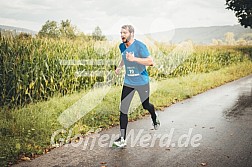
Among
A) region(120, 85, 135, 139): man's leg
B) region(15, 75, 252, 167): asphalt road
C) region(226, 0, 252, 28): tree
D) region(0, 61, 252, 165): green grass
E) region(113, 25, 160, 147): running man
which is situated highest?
region(226, 0, 252, 28): tree

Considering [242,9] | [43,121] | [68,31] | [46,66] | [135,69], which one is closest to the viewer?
[135,69]

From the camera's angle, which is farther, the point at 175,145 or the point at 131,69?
the point at 175,145

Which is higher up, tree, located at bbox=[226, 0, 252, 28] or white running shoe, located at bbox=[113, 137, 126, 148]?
tree, located at bbox=[226, 0, 252, 28]

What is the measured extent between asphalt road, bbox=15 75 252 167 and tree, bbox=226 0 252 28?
30120 mm

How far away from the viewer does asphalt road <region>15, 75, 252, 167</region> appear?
4531 mm

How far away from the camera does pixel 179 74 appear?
17.1m

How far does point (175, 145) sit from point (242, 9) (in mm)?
34700

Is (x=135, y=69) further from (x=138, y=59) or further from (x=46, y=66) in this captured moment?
(x=46, y=66)

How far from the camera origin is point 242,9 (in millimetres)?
35719

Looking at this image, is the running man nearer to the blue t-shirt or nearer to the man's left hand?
the blue t-shirt

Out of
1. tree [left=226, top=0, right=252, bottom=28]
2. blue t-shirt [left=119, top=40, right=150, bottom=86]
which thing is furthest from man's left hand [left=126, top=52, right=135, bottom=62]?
tree [left=226, top=0, right=252, bottom=28]

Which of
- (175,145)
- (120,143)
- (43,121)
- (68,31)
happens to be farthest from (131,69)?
(68,31)

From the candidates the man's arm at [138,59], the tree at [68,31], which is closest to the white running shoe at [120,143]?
the man's arm at [138,59]

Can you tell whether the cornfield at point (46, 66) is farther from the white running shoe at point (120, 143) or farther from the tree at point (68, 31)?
the white running shoe at point (120, 143)
